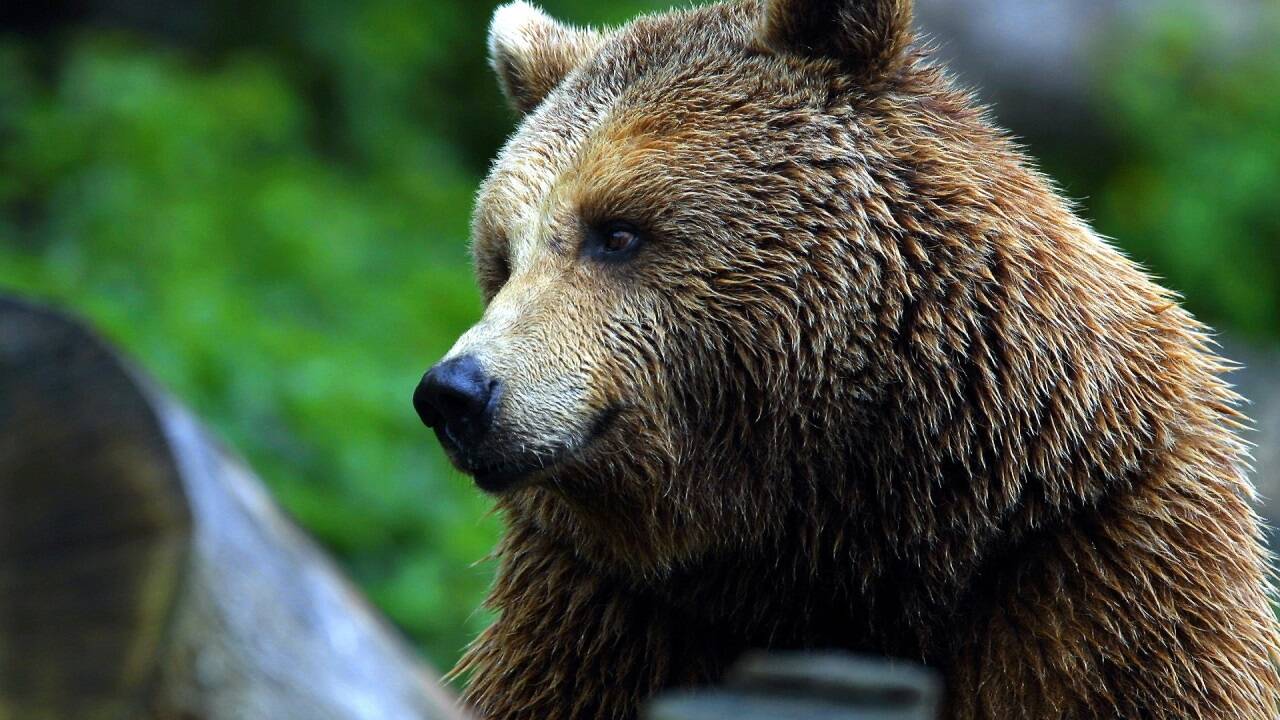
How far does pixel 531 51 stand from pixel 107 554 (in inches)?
98.7

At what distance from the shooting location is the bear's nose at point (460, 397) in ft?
10.7

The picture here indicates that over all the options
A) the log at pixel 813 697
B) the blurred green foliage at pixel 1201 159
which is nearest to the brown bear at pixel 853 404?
the log at pixel 813 697

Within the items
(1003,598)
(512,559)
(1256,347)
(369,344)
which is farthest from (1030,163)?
(1256,347)

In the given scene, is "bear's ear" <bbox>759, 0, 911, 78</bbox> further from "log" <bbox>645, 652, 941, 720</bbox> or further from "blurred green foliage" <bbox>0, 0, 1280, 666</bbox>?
"blurred green foliage" <bbox>0, 0, 1280, 666</bbox>

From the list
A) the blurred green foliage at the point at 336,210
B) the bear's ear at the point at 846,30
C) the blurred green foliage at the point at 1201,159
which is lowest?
the blurred green foliage at the point at 1201,159

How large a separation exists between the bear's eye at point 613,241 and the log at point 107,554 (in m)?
1.69

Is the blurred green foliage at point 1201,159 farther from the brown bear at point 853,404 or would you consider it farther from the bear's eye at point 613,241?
the bear's eye at point 613,241

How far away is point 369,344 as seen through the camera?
7.50m

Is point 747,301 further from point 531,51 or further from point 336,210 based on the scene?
point 336,210

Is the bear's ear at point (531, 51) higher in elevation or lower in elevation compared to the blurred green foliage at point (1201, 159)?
higher

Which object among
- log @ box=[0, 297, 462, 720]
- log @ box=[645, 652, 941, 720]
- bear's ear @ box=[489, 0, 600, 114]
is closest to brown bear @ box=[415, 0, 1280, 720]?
bear's ear @ box=[489, 0, 600, 114]

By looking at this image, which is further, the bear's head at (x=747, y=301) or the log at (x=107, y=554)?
the bear's head at (x=747, y=301)

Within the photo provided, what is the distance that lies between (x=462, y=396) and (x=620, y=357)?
0.38 metres

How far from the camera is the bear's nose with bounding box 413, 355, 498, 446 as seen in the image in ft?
10.7
